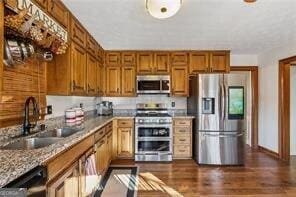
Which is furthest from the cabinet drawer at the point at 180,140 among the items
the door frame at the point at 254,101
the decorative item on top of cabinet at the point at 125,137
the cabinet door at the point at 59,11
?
the cabinet door at the point at 59,11

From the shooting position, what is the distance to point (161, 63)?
18.7 feet

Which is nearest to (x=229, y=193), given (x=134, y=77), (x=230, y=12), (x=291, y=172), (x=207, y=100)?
(x=291, y=172)

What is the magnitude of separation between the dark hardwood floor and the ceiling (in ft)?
7.42

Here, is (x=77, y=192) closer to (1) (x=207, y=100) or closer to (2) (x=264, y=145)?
(1) (x=207, y=100)

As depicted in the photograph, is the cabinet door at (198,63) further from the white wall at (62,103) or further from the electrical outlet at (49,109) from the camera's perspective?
the electrical outlet at (49,109)

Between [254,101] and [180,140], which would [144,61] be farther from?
[254,101]

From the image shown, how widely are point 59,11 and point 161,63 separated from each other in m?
3.10

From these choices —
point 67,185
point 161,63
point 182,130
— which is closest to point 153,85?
point 161,63

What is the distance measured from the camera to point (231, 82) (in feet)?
16.3

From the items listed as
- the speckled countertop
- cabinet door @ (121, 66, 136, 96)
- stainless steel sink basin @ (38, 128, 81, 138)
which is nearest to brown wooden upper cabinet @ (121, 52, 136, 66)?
cabinet door @ (121, 66, 136, 96)

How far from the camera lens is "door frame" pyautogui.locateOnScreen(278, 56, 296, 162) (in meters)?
5.31

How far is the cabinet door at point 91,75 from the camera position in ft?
13.9

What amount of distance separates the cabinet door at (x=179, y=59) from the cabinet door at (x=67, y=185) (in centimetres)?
378

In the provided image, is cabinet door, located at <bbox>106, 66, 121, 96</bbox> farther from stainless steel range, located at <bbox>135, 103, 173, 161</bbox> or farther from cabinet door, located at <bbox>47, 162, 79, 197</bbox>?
cabinet door, located at <bbox>47, 162, 79, 197</bbox>
